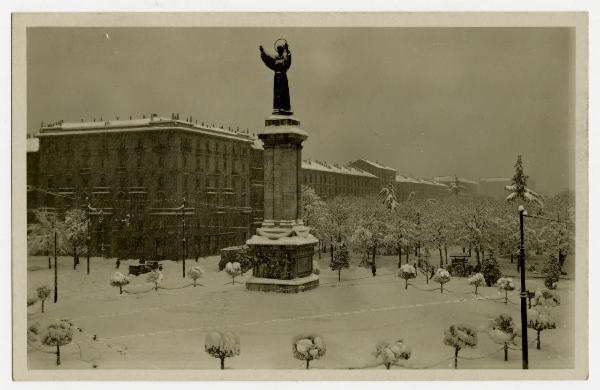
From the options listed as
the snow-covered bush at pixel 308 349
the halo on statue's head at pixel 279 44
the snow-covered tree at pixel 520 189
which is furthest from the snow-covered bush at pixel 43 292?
the snow-covered tree at pixel 520 189

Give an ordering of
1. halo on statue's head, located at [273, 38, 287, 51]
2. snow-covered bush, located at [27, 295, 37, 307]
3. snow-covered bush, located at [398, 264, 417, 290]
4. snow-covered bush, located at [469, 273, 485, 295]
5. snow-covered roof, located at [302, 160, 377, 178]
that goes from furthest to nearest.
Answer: snow-covered bush, located at [398, 264, 417, 290], snow-covered roof, located at [302, 160, 377, 178], snow-covered bush, located at [469, 273, 485, 295], halo on statue's head, located at [273, 38, 287, 51], snow-covered bush, located at [27, 295, 37, 307]

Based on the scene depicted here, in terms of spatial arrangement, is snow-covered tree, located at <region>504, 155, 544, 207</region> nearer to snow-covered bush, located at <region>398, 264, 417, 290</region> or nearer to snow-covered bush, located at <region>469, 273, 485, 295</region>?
snow-covered bush, located at <region>469, 273, 485, 295</region>

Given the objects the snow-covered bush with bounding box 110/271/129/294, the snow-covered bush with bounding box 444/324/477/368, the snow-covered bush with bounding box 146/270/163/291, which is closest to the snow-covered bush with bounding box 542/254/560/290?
the snow-covered bush with bounding box 444/324/477/368

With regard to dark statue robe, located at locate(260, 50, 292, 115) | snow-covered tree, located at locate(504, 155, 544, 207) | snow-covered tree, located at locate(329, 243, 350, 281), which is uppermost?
dark statue robe, located at locate(260, 50, 292, 115)

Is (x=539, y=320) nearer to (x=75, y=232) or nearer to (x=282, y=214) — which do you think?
(x=282, y=214)

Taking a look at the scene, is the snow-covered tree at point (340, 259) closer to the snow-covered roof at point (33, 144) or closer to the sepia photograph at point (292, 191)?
the sepia photograph at point (292, 191)

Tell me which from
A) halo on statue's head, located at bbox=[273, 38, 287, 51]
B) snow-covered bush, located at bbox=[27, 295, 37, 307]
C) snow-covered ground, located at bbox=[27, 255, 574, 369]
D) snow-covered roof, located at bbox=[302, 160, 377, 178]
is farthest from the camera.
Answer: snow-covered roof, located at bbox=[302, 160, 377, 178]
